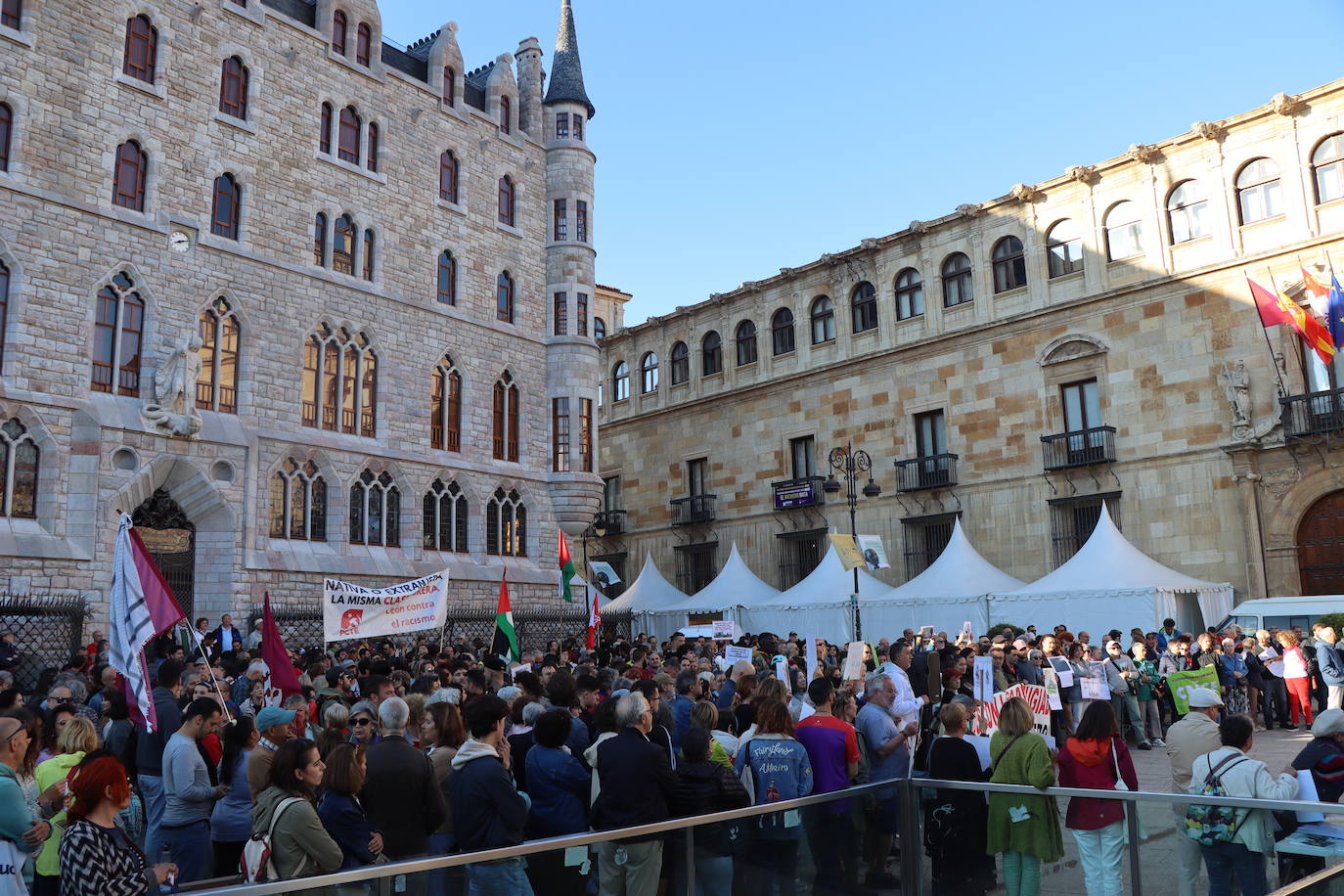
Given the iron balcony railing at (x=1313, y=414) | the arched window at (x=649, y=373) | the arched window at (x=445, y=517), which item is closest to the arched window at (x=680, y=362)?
the arched window at (x=649, y=373)

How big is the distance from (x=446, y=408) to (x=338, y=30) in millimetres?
9809

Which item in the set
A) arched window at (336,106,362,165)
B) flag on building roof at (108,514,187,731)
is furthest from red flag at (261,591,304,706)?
arched window at (336,106,362,165)

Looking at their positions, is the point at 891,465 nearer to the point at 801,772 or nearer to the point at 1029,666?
the point at 1029,666

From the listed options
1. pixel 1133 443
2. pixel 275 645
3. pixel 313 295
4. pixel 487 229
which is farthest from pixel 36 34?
pixel 1133 443

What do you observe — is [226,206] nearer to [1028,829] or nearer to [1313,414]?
[1028,829]

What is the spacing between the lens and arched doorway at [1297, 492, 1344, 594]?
24.4m

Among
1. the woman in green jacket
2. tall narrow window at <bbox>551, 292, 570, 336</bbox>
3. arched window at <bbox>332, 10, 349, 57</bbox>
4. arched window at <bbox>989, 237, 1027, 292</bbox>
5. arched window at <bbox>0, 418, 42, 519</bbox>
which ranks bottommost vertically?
the woman in green jacket

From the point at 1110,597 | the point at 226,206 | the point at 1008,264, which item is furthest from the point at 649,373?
the point at 1110,597

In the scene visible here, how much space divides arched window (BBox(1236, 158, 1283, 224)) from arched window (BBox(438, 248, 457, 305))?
A: 19.8 meters

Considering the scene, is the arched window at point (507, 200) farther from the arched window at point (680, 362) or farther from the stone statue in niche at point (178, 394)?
the stone statue in niche at point (178, 394)

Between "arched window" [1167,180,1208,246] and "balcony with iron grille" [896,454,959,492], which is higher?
"arched window" [1167,180,1208,246]

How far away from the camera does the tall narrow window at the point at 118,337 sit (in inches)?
848

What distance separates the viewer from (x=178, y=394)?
72.4 feet

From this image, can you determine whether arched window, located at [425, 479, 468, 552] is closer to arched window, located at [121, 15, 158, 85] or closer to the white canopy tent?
arched window, located at [121, 15, 158, 85]
